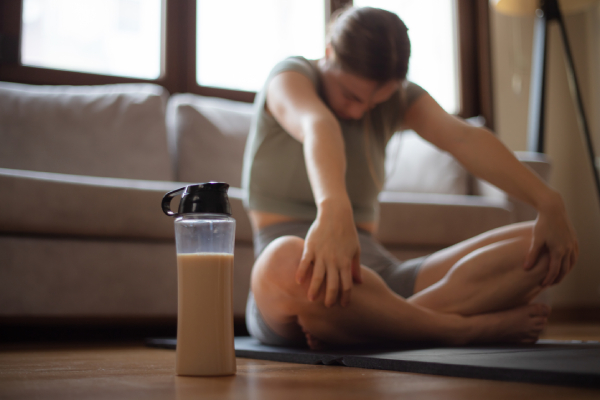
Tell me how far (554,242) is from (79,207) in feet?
3.74

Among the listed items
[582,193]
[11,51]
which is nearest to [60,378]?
[11,51]

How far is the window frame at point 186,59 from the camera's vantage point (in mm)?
2363

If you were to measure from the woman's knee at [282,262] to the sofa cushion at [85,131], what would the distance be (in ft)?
4.46

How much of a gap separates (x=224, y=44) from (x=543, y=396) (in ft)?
8.63

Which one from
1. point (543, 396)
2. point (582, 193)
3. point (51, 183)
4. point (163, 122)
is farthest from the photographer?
point (582, 193)

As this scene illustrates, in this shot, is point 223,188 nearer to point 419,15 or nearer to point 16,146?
point 16,146

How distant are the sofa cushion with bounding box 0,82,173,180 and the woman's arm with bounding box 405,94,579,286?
1220 millimetres

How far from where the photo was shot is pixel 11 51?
7.71ft

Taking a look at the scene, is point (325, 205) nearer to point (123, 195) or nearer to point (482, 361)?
point (482, 361)

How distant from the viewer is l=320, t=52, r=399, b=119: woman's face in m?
1.06

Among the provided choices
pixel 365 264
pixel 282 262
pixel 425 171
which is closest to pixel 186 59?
pixel 425 171

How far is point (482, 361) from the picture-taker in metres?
0.70

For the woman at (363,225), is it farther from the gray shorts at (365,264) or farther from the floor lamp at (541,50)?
the floor lamp at (541,50)

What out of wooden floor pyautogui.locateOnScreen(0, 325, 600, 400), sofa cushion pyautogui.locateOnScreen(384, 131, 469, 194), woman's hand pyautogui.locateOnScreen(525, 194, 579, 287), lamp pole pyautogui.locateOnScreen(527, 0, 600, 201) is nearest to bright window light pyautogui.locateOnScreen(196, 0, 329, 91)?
sofa cushion pyautogui.locateOnScreen(384, 131, 469, 194)
